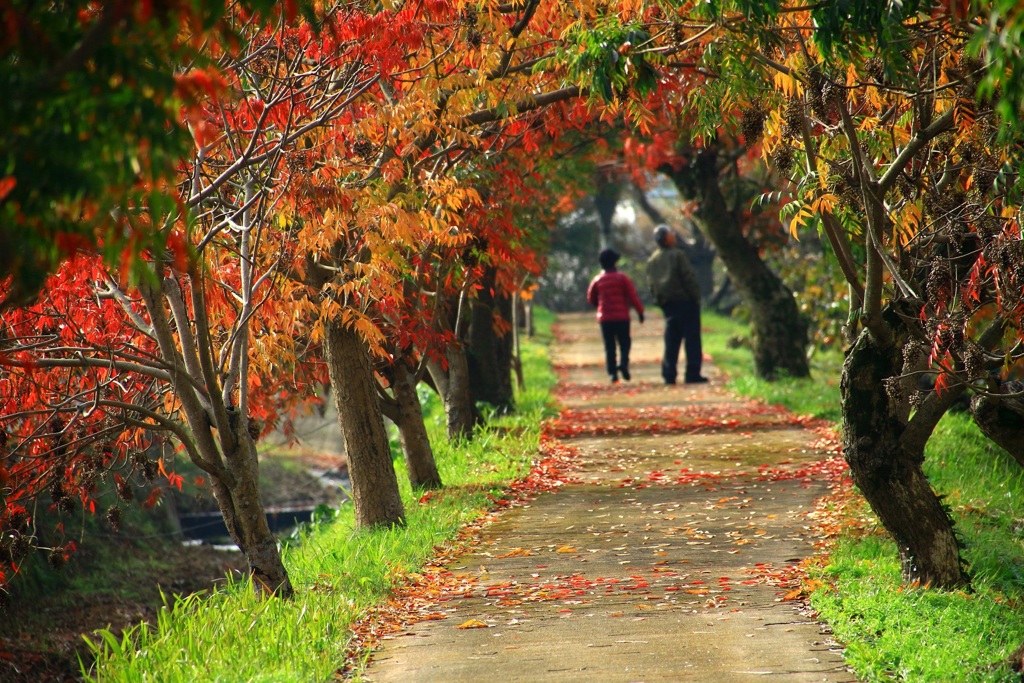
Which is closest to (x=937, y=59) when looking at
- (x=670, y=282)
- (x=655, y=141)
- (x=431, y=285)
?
(x=431, y=285)

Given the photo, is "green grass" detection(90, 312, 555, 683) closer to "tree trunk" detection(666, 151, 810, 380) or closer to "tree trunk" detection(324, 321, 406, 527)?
"tree trunk" detection(324, 321, 406, 527)

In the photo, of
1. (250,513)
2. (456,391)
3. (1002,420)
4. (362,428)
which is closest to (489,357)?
(456,391)

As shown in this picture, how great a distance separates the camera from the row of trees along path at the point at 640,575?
5965 mm

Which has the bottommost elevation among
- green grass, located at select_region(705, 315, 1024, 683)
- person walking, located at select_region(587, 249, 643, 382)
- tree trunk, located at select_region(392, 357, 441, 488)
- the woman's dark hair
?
green grass, located at select_region(705, 315, 1024, 683)

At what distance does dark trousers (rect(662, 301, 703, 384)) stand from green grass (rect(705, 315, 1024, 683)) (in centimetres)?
639

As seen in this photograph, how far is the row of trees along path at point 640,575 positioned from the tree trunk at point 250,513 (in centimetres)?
85

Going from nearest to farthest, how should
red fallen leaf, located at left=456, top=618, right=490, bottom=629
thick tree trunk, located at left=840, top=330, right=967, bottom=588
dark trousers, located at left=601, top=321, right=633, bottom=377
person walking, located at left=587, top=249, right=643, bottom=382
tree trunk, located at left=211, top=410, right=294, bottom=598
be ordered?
red fallen leaf, located at left=456, top=618, right=490, bottom=629 → thick tree trunk, located at left=840, top=330, right=967, bottom=588 → tree trunk, located at left=211, top=410, right=294, bottom=598 → person walking, located at left=587, top=249, right=643, bottom=382 → dark trousers, located at left=601, top=321, right=633, bottom=377

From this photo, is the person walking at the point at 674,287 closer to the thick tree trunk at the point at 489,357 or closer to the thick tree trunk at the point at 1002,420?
the thick tree trunk at the point at 489,357

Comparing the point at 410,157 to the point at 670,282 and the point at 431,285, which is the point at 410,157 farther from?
the point at 670,282

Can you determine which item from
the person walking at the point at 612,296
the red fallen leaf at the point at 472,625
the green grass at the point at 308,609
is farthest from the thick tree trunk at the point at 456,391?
the red fallen leaf at the point at 472,625

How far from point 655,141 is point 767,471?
607 cm

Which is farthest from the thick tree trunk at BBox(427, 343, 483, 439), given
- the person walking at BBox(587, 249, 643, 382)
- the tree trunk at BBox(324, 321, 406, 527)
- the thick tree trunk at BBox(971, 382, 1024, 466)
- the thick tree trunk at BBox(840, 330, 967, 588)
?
the thick tree trunk at BBox(971, 382, 1024, 466)

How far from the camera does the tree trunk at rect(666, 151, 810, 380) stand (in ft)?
55.2

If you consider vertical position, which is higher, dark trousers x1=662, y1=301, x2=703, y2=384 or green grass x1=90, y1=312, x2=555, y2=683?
dark trousers x1=662, y1=301, x2=703, y2=384
